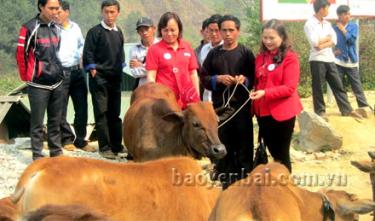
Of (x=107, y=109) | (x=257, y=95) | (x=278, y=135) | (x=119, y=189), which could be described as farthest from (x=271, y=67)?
(x=107, y=109)

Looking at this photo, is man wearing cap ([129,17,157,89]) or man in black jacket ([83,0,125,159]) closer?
man wearing cap ([129,17,157,89])

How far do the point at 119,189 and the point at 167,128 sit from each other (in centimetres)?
260

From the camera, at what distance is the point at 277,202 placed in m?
4.33

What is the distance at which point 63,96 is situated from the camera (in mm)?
9055

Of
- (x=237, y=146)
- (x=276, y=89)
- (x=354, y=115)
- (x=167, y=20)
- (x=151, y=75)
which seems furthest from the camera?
(x=354, y=115)

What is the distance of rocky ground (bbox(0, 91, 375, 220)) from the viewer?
9031mm

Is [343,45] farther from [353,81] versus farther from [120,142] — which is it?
[120,142]

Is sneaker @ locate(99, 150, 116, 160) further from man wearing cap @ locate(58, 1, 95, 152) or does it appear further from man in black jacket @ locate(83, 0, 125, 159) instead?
man wearing cap @ locate(58, 1, 95, 152)

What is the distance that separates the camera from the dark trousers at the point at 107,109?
32.2ft

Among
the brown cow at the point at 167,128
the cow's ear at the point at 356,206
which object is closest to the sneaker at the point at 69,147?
the brown cow at the point at 167,128

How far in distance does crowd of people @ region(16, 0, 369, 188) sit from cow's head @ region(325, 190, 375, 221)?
1.95 metres

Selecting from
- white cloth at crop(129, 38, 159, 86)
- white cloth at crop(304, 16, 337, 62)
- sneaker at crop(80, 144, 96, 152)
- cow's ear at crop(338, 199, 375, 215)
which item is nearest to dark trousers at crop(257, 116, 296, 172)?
cow's ear at crop(338, 199, 375, 215)

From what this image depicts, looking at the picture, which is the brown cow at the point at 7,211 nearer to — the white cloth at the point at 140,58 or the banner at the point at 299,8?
the white cloth at the point at 140,58

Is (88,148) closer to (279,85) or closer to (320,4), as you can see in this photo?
(279,85)
